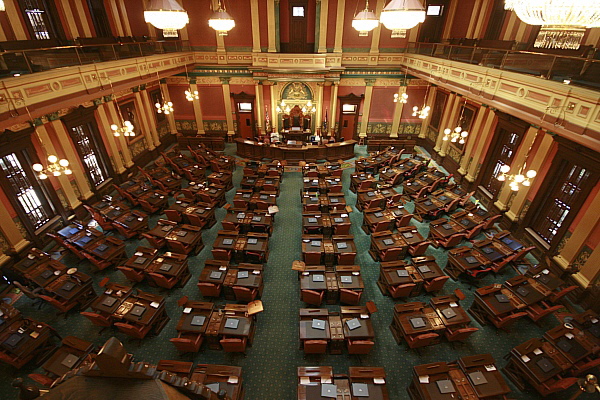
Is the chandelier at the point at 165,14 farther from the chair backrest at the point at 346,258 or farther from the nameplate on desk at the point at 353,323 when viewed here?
the nameplate on desk at the point at 353,323

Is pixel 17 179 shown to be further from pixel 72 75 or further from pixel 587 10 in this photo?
pixel 587 10

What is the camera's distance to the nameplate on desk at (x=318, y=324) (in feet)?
22.6

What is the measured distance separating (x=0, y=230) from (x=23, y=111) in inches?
157

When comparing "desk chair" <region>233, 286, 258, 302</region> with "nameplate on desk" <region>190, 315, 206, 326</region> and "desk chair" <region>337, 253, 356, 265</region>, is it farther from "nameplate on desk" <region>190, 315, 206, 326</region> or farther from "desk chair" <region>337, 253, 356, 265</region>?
"desk chair" <region>337, 253, 356, 265</region>

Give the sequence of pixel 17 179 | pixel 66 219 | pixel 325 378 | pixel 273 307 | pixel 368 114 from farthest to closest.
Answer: pixel 368 114
pixel 66 219
pixel 17 179
pixel 273 307
pixel 325 378

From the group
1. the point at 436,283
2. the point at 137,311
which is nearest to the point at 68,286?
the point at 137,311

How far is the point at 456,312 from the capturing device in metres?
7.25

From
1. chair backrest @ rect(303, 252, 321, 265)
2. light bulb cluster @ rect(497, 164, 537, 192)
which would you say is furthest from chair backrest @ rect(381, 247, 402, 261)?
light bulb cluster @ rect(497, 164, 537, 192)

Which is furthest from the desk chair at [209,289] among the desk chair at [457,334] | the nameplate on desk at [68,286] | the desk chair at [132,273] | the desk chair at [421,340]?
the desk chair at [457,334]

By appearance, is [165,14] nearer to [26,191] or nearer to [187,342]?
[187,342]

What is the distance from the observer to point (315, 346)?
6.67m

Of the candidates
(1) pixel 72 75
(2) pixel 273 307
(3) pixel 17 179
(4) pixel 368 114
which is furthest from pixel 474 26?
(3) pixel 17 179

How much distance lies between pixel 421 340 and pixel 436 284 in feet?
6.49

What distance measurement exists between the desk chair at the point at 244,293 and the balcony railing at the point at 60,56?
299 inches
